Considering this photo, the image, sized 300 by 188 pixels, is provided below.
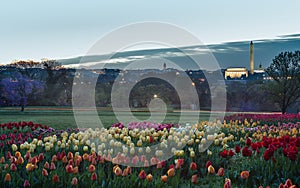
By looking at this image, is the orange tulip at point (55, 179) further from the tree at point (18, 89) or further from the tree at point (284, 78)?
the tree at point (18, 89)

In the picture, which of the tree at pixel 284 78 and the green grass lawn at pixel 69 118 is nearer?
the green grass lawn at pixel 69 118

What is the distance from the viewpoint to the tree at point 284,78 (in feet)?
76.6

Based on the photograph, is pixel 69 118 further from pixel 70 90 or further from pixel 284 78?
pixel 284 78

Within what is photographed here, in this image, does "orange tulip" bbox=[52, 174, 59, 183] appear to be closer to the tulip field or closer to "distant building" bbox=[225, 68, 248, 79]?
the tulip field

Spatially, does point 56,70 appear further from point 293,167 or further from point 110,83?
point 293,167

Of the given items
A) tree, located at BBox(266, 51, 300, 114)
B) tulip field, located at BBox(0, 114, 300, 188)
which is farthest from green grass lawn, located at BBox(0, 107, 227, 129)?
tulip field, located at BBox(0, 114, 300, 188)

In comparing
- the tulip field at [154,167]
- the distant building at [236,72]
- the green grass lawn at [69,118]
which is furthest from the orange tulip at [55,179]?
the distant building at [236,72]

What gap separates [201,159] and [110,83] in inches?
1124

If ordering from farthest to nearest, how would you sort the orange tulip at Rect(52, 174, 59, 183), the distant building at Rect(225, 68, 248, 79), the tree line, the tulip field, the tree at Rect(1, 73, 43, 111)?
the distant building at Rect(225, 68, 248, 79) < the tree line < the tree at Rect(1, 73, 43, 111) < the tulip field < the orange tulip at Rect(52, 174, 59, 183)

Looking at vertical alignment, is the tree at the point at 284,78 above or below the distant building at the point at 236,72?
below

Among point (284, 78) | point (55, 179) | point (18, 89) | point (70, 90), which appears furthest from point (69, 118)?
point (55, 179)

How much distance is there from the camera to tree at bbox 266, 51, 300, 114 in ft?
76.6

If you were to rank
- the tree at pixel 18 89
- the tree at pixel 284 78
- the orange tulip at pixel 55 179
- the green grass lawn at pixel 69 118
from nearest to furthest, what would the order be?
1. the orange tulip at pixel 55 179
2. the green grass lawn at pixel 69 118
3. the tree at pixel 284 78
4. the tree at pixel 18 89

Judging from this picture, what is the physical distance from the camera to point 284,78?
935 inches
